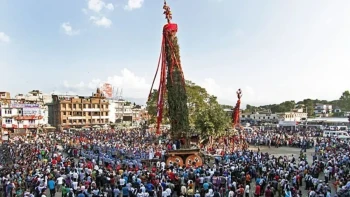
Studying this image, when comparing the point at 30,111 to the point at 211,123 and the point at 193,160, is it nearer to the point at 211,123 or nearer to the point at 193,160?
the point at 211,123

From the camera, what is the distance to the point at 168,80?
95.5 feet

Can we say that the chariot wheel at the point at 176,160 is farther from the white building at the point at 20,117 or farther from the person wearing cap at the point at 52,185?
the white building at the point at 20,117

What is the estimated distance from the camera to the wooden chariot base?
2666cm

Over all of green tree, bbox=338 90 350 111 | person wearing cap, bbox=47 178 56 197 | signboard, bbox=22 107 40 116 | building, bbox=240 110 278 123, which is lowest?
person wearing cap, bbox=47 178 56 197

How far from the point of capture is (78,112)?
86.4m

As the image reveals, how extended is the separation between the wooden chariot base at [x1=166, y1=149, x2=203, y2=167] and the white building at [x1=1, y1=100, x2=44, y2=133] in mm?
51808

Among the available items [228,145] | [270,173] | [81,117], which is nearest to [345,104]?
[81,117]

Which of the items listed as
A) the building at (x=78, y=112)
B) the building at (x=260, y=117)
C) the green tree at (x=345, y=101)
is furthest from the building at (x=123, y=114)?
the green tree at (x=345, y=101)

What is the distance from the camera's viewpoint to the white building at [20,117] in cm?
6731

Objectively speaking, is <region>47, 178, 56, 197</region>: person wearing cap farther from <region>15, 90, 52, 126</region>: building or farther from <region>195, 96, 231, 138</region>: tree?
<region>15, 90, 52, 126</region>: building

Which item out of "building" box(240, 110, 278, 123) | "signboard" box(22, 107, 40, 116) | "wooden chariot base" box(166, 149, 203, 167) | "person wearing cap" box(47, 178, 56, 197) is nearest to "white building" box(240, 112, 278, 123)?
"building" box(240, 110, 278, 123)

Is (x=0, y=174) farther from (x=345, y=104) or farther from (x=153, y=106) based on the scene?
(x=345, y=104)

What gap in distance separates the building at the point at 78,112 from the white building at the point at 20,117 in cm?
1051

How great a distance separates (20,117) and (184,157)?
173 ft
